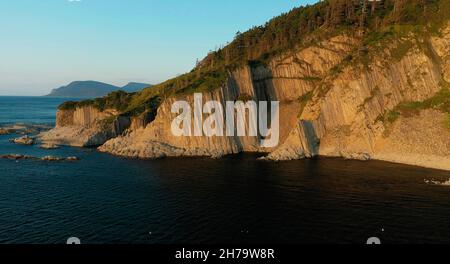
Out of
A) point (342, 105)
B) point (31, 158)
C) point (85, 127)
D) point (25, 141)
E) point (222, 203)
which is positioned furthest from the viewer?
point (85, 127)

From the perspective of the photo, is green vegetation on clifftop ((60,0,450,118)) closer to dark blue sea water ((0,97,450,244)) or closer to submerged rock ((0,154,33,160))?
submerged rock ((0,154,33,160))

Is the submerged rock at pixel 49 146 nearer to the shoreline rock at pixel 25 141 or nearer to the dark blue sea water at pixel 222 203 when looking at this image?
the shoreline rock at pixel 25 141

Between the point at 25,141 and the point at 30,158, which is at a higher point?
→ the point at 25,141

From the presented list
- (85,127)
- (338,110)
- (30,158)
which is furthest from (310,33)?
(30,158)

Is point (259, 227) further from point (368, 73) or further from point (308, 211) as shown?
point (368, 73)

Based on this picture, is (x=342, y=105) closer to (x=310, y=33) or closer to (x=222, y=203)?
(x=310, y=33)

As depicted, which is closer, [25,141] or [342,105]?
[342,105]

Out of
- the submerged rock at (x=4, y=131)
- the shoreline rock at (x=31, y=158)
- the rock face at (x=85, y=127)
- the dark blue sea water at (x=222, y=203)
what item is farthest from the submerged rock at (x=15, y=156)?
the submerged rock at (x=4, y=131)
